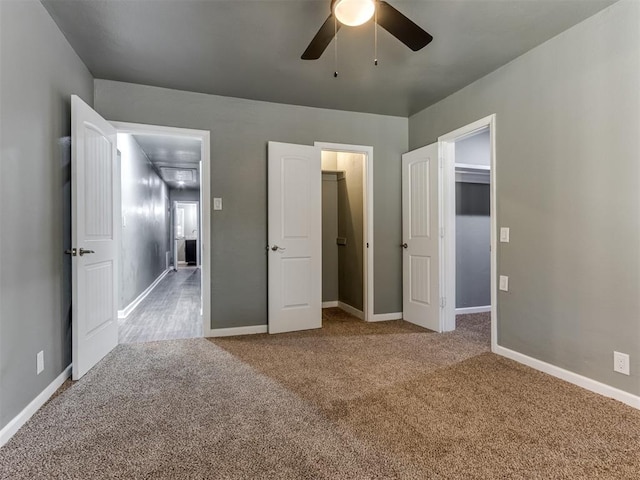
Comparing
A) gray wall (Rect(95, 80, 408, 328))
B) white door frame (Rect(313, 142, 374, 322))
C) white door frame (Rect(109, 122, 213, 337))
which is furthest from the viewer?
white door frame (Rect(313, 142, 374, 322))

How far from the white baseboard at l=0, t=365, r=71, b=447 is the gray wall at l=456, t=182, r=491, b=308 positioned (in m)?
4.16

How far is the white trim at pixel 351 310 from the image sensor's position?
14.0ft

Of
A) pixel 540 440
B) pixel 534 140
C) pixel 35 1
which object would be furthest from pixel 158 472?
pixel 534 140

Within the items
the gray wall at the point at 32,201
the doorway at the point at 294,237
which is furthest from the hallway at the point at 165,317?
the gray wall at the point at 32,201

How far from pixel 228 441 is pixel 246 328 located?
6.38ft

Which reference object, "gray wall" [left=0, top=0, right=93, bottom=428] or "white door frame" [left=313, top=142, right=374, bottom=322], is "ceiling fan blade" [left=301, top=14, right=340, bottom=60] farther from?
"white door frame" [left=313, top=142, right=374, bottom=322]

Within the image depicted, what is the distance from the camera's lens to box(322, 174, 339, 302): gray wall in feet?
16.3

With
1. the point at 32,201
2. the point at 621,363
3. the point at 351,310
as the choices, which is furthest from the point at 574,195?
the point at 32,201

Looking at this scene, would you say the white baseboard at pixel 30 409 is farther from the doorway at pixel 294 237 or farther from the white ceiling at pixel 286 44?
the white ceiling at pixel 286 44

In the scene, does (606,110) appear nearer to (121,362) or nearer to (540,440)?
(540,440)

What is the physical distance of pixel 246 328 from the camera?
3.60 m

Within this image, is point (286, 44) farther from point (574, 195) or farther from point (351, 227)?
point (351, 227)

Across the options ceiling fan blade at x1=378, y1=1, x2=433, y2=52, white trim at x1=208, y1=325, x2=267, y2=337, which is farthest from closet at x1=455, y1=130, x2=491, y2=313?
ceiling fan blade at x1=378, y1=1, x2=433, y2=52

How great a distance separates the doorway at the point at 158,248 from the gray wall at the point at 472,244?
314cm
